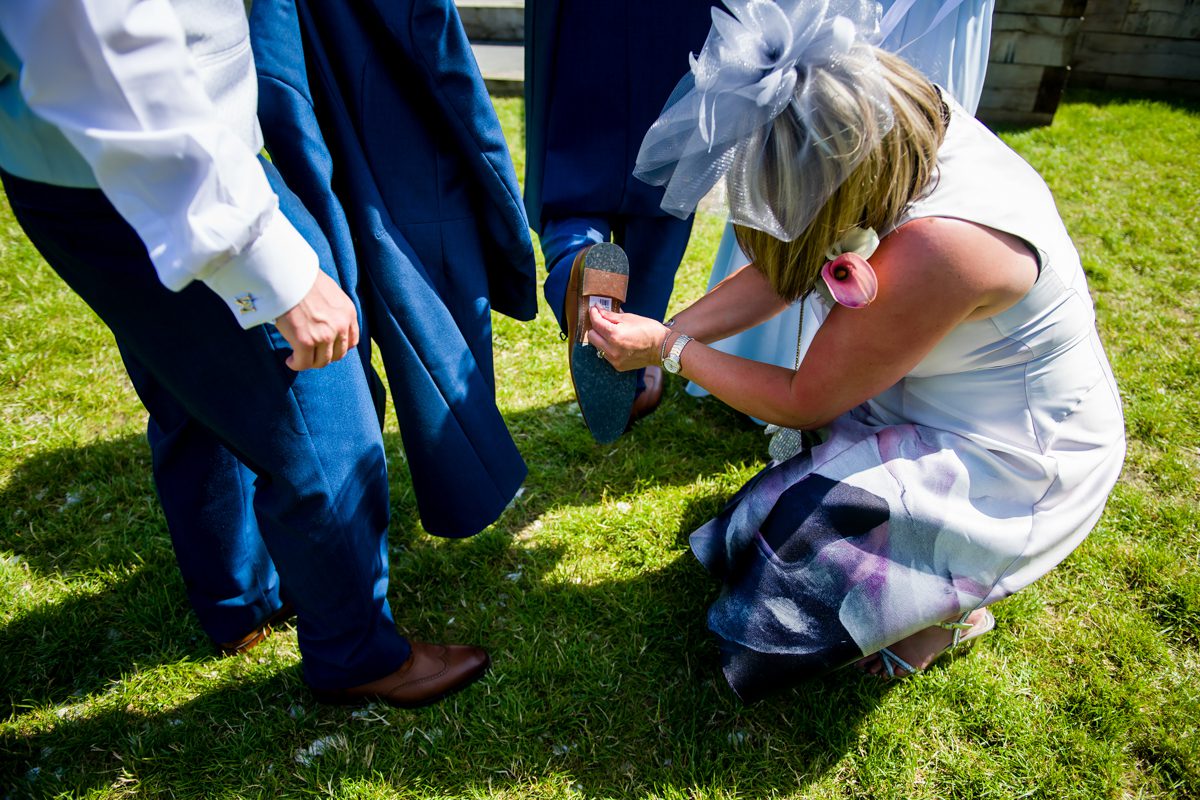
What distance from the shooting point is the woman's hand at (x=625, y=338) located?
1.74m

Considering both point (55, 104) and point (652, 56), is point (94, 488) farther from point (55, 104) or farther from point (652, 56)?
point (652, 56)

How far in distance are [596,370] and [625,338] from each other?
173mm

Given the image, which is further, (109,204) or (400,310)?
(400,310)

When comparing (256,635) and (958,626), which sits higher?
(958,626)

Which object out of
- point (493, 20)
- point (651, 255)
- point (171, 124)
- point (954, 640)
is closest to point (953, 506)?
point (954, 640)

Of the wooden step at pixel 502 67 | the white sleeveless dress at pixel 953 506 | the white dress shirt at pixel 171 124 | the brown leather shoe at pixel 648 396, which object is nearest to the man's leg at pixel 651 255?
the brown leather shoe at pixel 648 396

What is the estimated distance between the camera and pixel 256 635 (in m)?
1.90

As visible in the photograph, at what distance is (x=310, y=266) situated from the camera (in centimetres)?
113

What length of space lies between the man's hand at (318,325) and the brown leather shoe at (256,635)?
979 millimetres

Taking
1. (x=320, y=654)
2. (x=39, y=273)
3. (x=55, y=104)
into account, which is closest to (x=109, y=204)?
(x=55, y=104)

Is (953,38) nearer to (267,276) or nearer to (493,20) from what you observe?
(267,276)

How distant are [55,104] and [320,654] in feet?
3.79

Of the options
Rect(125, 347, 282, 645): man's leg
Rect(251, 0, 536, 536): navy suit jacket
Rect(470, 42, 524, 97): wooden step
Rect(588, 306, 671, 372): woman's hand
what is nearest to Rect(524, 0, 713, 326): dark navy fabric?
Rect(588, 306, 671, 372): woman's hand

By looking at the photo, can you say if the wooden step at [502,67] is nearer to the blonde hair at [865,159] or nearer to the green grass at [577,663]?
the green grass at [577,663]
